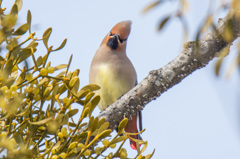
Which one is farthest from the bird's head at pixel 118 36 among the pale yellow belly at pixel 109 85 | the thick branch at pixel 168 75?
the thick branch at pixel 168 75

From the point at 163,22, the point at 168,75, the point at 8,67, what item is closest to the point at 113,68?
the point at 168,75

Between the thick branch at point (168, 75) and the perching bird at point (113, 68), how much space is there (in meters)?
1.52

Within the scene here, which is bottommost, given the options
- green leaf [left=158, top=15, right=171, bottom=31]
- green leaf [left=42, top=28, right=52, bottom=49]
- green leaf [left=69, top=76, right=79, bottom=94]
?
green leaf [left=158, top=15, right=171, bottom=31]

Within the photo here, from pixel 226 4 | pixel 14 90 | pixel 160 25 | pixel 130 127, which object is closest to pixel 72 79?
pixel 14 90

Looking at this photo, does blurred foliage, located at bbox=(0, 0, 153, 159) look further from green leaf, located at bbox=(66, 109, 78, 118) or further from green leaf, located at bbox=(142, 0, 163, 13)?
green leaf, located at bbox=(142, 0, 163, 13)

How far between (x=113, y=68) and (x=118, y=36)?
0.28m

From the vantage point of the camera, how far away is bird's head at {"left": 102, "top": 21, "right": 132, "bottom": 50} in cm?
322

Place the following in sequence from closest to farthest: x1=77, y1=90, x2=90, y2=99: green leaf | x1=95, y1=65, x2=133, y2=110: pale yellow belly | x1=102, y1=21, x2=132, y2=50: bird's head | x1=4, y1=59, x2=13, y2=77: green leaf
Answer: x1=4, y1=59, x2=13, y2=77: green leaf → x1=77, y1=90, x2=90, y2=99: green leaf → x1=95, y1=65, x2=133, y2=110: pale yellow belly → x1=102, y1=21, x2=132, y2=50: bird's head

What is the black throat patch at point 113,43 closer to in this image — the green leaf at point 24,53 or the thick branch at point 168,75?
the thick branch at point 168,75

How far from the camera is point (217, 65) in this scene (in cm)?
105

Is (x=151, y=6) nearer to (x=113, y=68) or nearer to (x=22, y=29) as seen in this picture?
(x=22, y=29)

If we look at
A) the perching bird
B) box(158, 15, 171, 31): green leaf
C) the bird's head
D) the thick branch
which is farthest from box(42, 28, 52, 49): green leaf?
the bird's head

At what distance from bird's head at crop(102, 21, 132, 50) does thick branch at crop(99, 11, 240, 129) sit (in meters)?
1.67

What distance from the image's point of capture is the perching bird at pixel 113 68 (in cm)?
313
